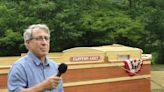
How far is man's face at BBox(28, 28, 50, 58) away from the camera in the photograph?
10.8 ft

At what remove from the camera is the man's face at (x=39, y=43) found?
3293 millimetres

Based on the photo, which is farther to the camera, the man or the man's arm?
the man

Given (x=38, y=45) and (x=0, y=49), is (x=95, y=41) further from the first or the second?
(x=38, y=45)

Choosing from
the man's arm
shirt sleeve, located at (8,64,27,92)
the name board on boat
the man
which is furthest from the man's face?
the name board on boat

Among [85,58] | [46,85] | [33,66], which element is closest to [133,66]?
[85,58]

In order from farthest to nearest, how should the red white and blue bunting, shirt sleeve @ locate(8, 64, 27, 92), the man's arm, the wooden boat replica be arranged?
the red white and blue bunting → the wooden boat replica → shirt sleeve @ locate(8, 64, 27, 92) → the man's arm

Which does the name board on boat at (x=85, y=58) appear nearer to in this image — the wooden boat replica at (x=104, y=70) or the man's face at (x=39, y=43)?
the wooden boat replica at (x=104, y=70)

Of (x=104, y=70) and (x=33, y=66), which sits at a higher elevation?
(x=33, y=66)

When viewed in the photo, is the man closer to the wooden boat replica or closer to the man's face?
the man's face

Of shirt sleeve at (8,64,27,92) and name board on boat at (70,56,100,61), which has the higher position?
shirt sleeve at (8,64,27,92)

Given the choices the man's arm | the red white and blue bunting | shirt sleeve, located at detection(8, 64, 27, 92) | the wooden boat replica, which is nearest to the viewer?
the man's arm

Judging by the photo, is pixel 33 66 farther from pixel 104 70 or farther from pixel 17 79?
pixel 104 70

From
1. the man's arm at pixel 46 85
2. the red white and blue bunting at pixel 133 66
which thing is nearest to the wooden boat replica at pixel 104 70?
the red white and blue bunting at pixel 133 66

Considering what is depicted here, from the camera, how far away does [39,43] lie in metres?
3.30
